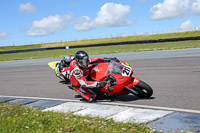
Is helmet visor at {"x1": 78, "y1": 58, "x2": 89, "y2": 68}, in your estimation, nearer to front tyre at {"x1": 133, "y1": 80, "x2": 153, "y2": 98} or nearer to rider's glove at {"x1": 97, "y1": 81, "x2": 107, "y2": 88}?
rider's glove at {"x1": 97, "y1": 81, "x2": 107, "y2": 88}

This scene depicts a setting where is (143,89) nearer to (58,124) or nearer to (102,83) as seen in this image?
(102,83)

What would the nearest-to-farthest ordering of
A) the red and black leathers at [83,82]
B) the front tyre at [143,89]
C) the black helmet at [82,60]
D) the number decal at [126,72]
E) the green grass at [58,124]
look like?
1. the green grass at [58,124]
2. the number decal at [126,72]
3. the front tyre at [143,89]
4. the red and black leathers at [83,82]
5. the black helmet at [82,60]

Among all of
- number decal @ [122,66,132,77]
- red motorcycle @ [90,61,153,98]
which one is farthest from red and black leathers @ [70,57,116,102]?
number decal @ [122,66,132,77]

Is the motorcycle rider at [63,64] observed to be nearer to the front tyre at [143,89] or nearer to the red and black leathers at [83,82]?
the red and black leathers at [83,82]

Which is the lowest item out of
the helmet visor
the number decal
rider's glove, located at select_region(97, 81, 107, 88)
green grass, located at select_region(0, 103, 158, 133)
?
green grass, located at select_region(0, 103, 158, 133)

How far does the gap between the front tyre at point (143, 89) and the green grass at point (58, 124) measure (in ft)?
6.01

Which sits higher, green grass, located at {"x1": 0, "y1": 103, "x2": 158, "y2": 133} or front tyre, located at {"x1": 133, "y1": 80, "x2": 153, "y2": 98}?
front tyre, located at {"x1": 133, "y1": 80, "x2": 153, "y2": 98}

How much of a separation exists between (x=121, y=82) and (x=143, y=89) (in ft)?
2.09

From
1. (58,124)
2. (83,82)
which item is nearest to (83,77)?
(83,82)

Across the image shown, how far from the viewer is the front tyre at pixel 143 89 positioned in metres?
6.80

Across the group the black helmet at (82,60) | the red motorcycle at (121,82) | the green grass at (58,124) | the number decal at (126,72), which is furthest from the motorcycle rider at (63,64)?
the green grass at (58,124)

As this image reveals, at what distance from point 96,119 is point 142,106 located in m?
1.37

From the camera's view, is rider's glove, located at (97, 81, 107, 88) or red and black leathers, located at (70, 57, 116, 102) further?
red and black leathers, located at (70, 57, 116, 102)

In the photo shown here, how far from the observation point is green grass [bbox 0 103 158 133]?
15.0ft
